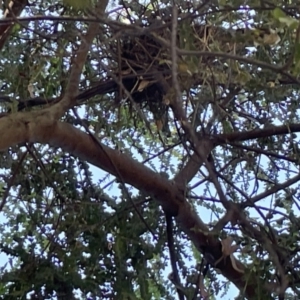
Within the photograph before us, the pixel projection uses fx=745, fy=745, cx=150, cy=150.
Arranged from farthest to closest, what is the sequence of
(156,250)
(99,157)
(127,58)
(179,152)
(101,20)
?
(179,152), (127,58), (156,250), (99,157), (101,20)

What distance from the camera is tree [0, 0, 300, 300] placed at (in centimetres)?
142

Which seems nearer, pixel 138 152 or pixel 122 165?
pixel 122 165

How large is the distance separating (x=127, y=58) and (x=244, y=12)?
326 mm

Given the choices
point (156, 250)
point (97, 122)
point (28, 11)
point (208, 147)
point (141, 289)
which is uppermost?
point (28, 11)

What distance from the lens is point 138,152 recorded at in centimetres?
202

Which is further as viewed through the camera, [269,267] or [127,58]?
[127,58]

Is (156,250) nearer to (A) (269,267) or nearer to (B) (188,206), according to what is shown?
(B) (188,206)

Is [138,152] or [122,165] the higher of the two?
[138,152]

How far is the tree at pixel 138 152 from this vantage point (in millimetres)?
1415

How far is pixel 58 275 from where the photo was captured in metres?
1.55

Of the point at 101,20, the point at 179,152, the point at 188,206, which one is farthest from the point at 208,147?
the point at 101,20

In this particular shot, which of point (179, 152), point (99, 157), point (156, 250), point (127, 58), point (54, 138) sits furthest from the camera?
point (179, 152)

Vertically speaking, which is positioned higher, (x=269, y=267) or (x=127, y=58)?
(x=127, y=58)

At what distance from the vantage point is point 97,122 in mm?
1882
